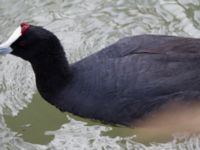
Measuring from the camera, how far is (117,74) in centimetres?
670

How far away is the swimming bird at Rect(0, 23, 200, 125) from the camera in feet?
21.7

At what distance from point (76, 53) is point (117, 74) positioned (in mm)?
1177

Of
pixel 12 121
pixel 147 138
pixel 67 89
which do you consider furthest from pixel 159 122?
pixel 12 121

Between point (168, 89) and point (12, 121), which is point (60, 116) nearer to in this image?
point (12, 121)

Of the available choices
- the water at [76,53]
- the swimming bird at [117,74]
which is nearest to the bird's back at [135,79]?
the swimming bird at [117,74]

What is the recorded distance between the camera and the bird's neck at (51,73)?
22.6 feet

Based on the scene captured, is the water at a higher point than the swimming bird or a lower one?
lower

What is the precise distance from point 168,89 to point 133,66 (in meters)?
0.36

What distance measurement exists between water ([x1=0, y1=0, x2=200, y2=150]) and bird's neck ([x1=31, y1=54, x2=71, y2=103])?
25 centimetres

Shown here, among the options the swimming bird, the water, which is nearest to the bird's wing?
the swimming bird

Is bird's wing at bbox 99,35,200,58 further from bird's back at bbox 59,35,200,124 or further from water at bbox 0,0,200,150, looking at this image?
water at bbox 0,0,200,150

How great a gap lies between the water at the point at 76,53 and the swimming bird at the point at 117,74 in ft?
0.69

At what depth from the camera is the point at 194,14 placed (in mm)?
8156

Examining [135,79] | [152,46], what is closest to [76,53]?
[152,46]
